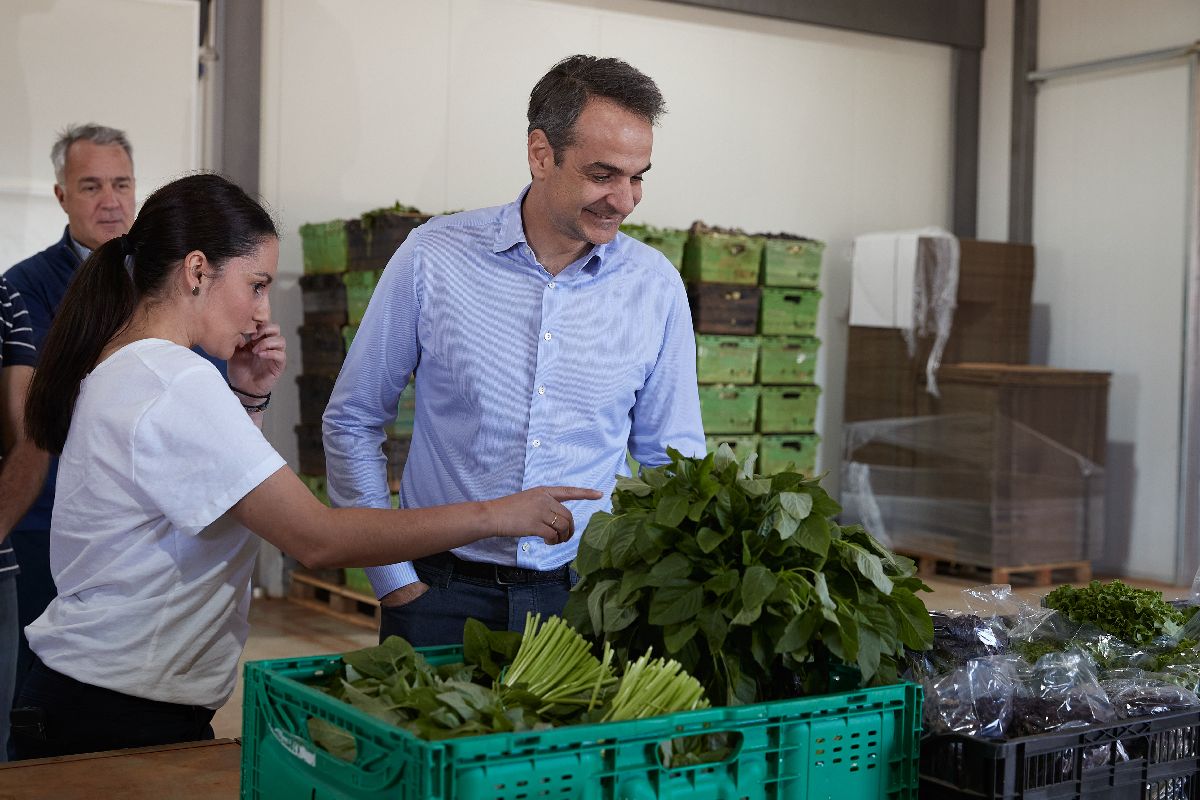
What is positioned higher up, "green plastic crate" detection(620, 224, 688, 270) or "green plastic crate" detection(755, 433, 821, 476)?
"green plastic crate" detection(620, 224, 688, 270)

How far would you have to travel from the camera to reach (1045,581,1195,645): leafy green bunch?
1.98m

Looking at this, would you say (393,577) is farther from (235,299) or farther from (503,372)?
(235,299)

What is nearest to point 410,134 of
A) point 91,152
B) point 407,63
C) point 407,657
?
point 407,63

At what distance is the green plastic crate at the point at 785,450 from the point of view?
7859 mm

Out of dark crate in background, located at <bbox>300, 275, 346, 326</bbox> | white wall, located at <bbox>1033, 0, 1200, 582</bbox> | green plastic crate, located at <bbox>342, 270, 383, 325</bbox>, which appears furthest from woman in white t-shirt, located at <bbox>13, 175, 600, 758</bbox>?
white wall, located at <bbox>1033, 0, 1200, 582</bbox>

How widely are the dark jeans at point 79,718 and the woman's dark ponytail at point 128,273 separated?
343mm

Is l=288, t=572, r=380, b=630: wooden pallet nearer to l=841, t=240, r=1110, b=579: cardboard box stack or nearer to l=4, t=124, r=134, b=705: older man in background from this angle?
l=4, t=124, r=134, b=705: older man in background

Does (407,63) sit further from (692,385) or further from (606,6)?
(692,385)

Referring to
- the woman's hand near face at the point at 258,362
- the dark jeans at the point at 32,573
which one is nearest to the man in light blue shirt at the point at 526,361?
the woman's hand near face at the point at 258,362

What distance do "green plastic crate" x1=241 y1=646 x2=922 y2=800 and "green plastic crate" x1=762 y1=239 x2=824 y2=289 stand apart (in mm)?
6434

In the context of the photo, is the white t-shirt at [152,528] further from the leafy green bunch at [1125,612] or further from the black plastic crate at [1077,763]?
the leafy green bunch at [1125,612]

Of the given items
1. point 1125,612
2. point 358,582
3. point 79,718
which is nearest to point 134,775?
point 79,718

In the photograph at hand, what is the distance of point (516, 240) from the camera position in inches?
99.0

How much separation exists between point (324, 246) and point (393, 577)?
4778mm
